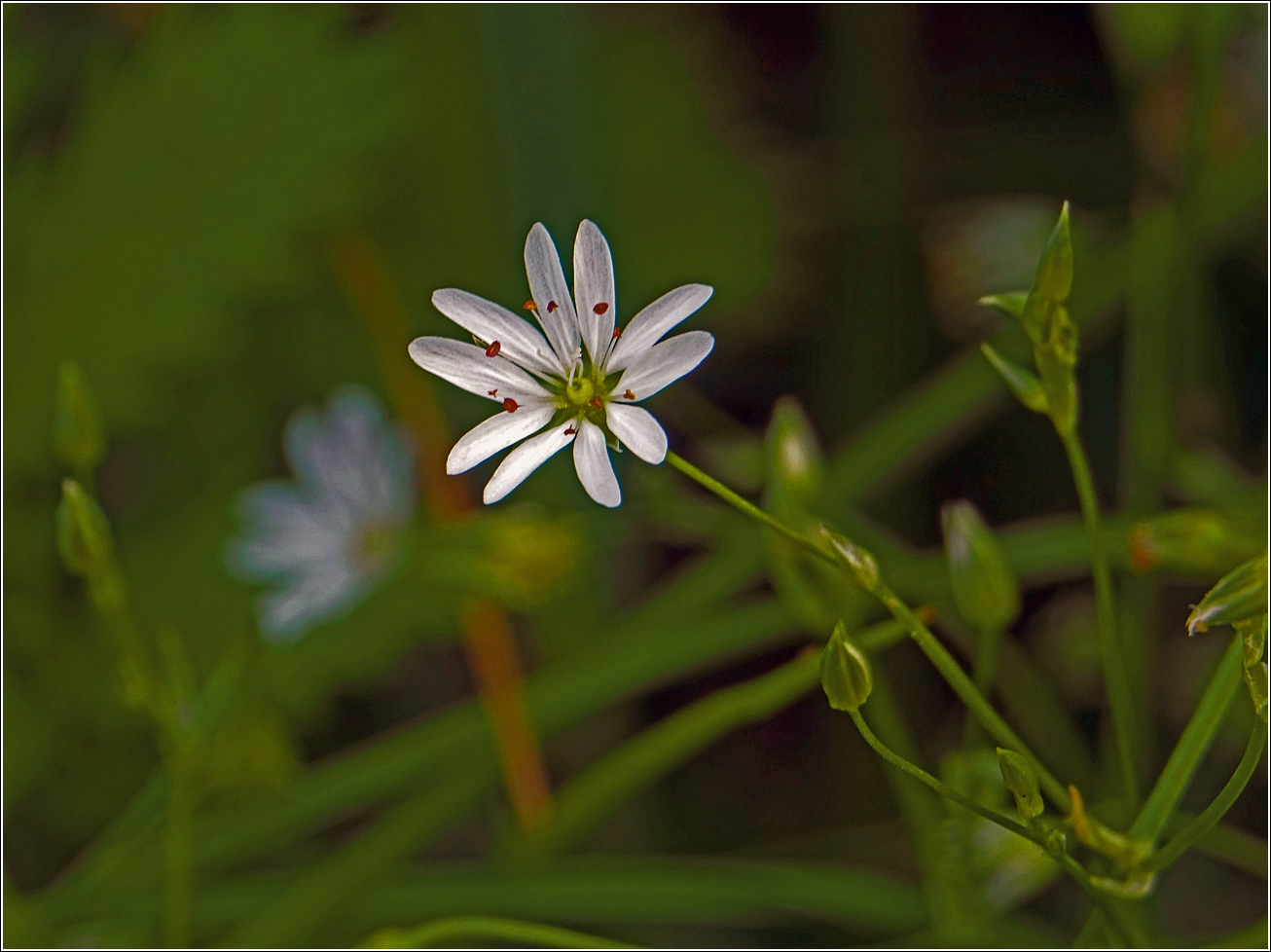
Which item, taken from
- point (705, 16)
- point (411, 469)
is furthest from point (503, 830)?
point (705, 16)

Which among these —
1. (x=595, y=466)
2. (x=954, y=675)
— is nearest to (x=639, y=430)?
(x=595, y=466)

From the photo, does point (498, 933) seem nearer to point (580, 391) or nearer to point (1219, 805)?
point (580, 391)

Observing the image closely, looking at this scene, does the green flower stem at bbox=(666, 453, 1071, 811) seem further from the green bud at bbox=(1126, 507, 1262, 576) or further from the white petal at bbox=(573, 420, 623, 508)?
the green bud at bbox=(1126, 507, 1262, 576)

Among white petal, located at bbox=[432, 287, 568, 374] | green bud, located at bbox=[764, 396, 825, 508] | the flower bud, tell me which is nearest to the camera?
white petal, located at bbox=[432, 287, 568, 374]

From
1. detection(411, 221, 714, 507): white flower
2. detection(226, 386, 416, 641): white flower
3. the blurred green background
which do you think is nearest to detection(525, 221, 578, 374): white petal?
detection(411, 221, 714, 507): white flower

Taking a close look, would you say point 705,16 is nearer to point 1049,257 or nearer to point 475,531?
point 475,531

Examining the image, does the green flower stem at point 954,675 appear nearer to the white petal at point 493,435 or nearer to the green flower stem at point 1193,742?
the green flower stem at point 1193,742

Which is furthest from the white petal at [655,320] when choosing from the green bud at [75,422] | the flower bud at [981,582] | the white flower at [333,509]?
the white flower at [333,509]
